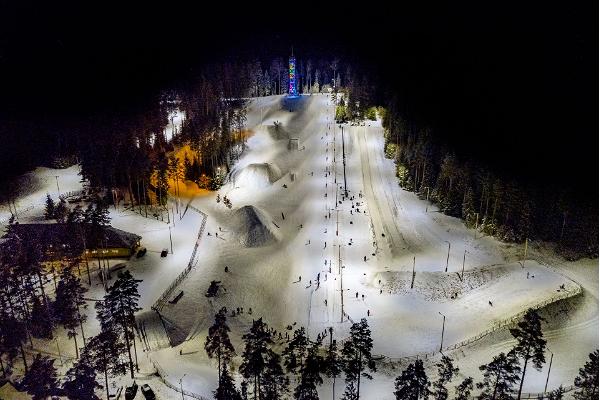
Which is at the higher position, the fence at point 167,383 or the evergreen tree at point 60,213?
the evergreen tree at point 60,213

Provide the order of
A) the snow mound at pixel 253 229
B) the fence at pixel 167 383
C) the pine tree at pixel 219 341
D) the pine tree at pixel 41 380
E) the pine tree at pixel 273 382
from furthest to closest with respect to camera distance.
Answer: the snow mound at pixel 253 229 → the pine tree at pixel 41 380 → the fence at pixel 167 383 → the pine tree at pixel 219 341 → the pine tree at pixel 273 382

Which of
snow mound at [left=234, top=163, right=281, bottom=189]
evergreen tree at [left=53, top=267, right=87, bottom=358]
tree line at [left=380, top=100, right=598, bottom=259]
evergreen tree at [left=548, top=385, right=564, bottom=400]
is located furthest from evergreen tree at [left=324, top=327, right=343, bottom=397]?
snow mound at [left=234, top=163, right=281, bottom=189]

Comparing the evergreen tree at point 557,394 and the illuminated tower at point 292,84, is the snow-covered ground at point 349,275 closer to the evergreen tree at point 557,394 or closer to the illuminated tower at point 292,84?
the evergreen tree at point 557,394

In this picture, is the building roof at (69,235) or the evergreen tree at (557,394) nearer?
the evergreen tree at (557,394)

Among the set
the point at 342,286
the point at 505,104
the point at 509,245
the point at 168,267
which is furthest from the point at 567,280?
the point at 505,104

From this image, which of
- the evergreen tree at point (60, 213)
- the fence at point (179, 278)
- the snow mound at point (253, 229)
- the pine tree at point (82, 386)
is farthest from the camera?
the snow mound at point (253, 229)

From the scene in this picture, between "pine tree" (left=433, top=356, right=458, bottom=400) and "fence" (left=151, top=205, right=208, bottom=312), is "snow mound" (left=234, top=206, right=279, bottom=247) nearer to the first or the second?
"fence" (left=151, top=205, right=208, bottom=312)

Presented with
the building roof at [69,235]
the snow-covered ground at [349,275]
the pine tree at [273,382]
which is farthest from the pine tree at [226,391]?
the building roof at [69,235]

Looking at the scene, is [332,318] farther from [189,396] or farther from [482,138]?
[482,138]
